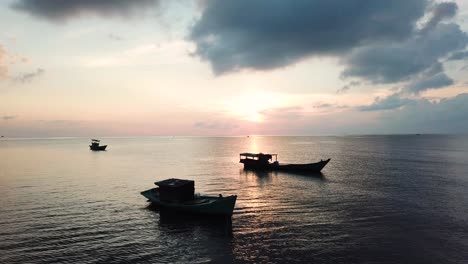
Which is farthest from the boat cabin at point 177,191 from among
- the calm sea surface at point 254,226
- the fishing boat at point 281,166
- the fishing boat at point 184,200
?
the fishing boat at point 281,166

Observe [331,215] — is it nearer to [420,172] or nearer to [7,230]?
[7,230]

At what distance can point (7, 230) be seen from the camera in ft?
104

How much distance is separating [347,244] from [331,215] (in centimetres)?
940

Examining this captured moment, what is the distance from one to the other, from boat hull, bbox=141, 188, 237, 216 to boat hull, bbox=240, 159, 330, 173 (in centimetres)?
4355

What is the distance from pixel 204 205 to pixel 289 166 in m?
48.1

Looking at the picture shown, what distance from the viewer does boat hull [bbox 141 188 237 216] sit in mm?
34969

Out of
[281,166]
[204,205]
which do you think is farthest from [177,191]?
[281,166]

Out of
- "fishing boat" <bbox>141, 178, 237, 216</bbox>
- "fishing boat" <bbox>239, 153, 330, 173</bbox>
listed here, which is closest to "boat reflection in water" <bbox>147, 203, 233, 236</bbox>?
"fishing boat" <bbox>141, 178, 237, 216</bbox>

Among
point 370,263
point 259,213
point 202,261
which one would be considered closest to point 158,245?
point 202,261

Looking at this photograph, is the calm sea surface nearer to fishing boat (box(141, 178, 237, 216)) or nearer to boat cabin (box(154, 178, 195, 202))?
fishing boat (box(141, 178, 237, 216))

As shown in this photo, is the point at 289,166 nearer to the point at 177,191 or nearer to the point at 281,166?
the point at 281,166

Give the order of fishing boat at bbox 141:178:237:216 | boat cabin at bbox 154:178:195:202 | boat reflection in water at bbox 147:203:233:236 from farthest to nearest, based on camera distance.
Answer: boat cabin at bbox 154:178:195:202 < fishing boat at bbox 141:178:237:216 < boat reflection in water at bbox 147:203:233:236

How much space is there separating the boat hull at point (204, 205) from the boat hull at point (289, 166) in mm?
43553

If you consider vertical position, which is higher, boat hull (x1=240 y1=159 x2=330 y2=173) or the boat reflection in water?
boat hull (x1=240 y1=159 x2=330 y2=173)
